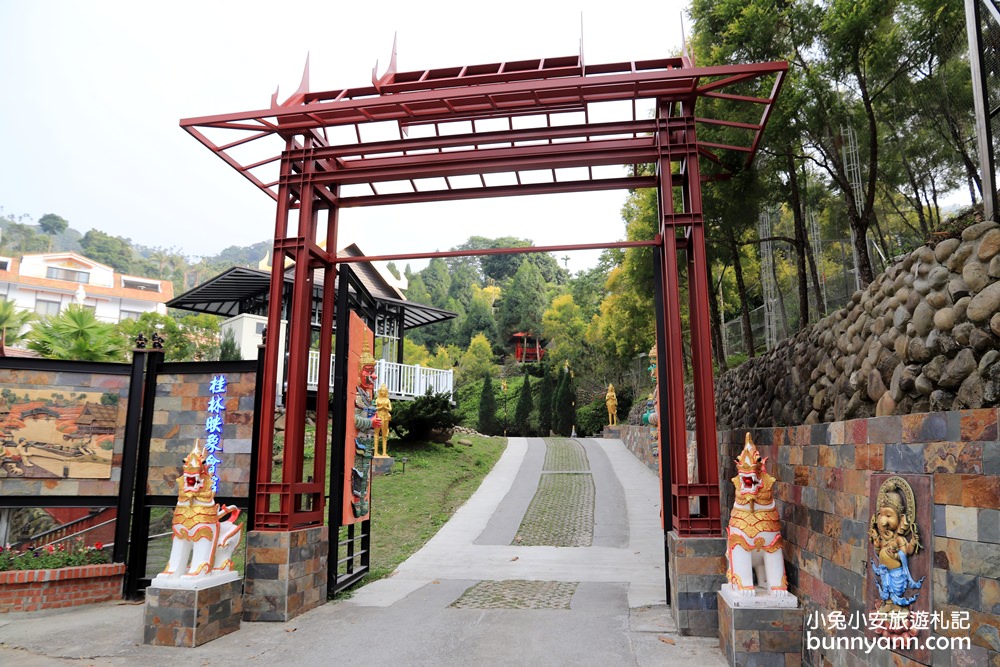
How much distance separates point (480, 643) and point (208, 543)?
2.51 meters

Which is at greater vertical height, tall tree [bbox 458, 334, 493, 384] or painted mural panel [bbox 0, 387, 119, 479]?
tall tree [bbox 458, 334, 493, 384]

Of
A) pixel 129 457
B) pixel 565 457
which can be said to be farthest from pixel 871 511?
pixel 565 457

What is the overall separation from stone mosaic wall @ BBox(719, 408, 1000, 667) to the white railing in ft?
42.8

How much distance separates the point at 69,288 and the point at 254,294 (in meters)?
32.4

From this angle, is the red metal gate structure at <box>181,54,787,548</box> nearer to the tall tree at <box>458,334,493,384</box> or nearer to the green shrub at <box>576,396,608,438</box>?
the green shrub at <box>576,396,608,438</box>

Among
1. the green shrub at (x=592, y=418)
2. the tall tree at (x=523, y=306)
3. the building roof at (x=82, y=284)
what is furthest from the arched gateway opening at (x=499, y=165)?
the building roof at (x=82, y=284)

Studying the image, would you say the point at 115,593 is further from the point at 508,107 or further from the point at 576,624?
the point at 508,107

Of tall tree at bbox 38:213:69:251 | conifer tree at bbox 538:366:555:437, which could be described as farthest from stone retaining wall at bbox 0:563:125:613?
tall tree at bbox 38:213:69:251

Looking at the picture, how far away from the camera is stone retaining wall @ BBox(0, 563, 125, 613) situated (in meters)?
6.37

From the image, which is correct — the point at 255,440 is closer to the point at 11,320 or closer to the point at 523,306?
the point at 11,320

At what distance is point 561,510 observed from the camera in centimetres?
1299

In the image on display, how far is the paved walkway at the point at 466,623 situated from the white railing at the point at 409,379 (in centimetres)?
730

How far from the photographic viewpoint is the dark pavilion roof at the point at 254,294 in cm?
1832

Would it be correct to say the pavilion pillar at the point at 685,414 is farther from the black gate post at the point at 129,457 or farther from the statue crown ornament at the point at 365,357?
the black gate post at the point at 129,457
